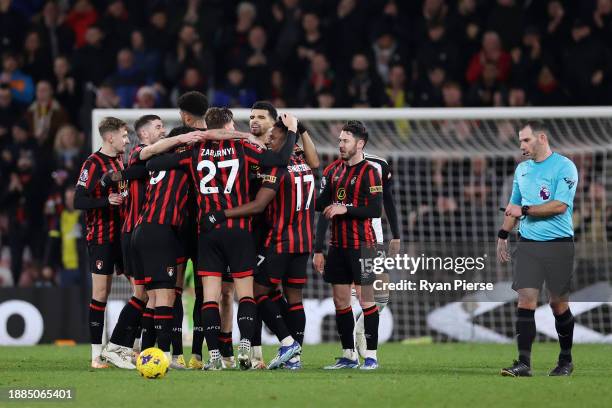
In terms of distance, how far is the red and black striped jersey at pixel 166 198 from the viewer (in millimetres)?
8867

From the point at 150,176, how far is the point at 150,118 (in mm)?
689

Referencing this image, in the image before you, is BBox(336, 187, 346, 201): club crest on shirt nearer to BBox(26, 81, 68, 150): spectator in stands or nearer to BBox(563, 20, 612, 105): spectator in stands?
BBox(563, 20, 612, 105): spectator in stands

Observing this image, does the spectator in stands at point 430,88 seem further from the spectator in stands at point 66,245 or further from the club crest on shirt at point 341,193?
the club crest on shirt at point 341,193

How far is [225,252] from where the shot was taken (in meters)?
8.77

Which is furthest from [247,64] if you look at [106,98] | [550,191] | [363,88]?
[550,191]

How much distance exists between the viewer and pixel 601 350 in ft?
38.9

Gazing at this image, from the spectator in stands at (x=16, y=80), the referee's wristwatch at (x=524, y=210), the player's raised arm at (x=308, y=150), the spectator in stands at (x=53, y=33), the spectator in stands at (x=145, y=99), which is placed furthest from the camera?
the spectator in stands at (x=53, y=33)

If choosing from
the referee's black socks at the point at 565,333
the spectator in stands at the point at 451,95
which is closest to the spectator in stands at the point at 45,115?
the spectator in stands at the point at 451,95

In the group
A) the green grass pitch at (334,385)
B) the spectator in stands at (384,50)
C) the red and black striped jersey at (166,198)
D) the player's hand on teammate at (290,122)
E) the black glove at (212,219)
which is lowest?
the green grass pitch at (334,385)

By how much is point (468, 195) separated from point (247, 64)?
386cm

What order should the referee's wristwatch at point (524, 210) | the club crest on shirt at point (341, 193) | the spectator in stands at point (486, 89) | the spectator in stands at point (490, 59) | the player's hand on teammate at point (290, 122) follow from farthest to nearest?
1. the spectator in stands at point (490, 59)
2. the spectator in stands at point (486, 89)
3. the club crest on shirt at point (341, 193)
4. the player's hand on teammate at point (290, 122)
5. the referee's wristwatch at point (524, 210)

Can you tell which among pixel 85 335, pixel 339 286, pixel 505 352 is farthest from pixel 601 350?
pixel 85 335

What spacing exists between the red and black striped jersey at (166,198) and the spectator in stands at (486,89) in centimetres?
679

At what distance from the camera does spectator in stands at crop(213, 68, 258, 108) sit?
51.1ft
